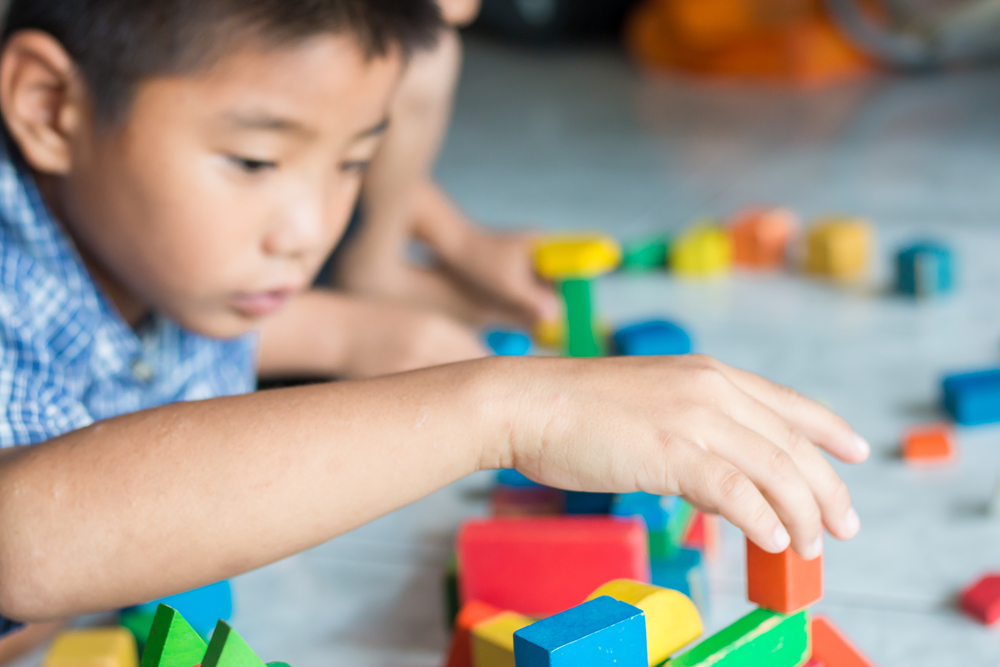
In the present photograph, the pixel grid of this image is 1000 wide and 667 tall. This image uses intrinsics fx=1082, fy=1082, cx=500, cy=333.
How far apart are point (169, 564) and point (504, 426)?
0.58 ft

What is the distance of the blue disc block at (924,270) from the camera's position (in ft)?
3.83

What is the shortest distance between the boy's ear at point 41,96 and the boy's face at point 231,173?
0.02m

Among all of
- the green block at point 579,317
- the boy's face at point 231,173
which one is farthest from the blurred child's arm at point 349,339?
the boy's face at point 231,173

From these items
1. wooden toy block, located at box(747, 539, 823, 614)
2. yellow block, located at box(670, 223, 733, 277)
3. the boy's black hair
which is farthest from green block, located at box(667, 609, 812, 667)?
yellow block, located at box(670, 223, 733, 277)

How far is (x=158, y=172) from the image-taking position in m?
0.70

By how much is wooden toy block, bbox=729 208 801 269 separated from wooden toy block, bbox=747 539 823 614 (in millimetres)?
850

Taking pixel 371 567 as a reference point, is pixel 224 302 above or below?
above

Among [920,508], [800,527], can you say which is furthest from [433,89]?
[800,527]

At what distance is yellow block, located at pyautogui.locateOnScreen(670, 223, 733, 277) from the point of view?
1331 mm

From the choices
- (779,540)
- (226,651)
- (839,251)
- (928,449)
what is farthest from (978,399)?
(226,651)

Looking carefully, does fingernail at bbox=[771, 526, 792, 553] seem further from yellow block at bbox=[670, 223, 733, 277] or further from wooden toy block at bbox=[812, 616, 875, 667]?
yellow block at bbox=[670, 223, 733, 277]

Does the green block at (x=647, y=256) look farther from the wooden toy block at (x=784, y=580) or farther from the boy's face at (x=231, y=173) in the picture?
the wooden toy block at (x=784, y=580)

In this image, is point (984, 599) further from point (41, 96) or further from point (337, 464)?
point (41, 96)

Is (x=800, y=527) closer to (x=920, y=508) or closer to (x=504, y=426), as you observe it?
(x=504, y=426)
